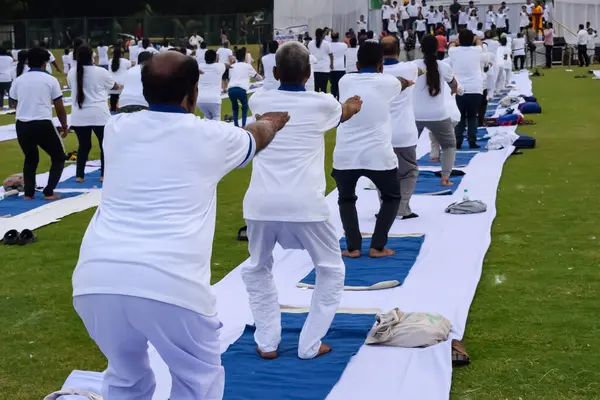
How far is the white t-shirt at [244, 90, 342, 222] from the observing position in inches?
207

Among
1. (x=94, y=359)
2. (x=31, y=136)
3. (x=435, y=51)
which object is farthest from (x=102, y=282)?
(x=31, y=136)

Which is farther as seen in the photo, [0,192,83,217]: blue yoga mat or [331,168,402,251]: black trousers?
[0,192,83,217]: blue yoga mat

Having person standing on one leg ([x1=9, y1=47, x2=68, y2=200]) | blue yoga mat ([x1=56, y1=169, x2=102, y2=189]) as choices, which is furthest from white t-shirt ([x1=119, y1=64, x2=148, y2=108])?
blue yoga mat ([x1=56, y1=169, x2=102, y2=189])

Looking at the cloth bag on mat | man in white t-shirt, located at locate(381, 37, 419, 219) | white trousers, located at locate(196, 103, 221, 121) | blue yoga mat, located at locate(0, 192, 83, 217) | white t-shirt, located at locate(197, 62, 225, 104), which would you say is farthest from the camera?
white trousers, located at locate(196, 103, 221, 121)

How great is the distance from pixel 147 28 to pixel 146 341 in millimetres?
45767

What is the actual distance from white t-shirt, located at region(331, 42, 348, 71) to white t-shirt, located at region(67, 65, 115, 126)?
11071mm

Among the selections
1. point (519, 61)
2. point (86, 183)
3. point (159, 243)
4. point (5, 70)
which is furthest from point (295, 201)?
point (519, 61)

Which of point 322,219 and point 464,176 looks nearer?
point 322,219

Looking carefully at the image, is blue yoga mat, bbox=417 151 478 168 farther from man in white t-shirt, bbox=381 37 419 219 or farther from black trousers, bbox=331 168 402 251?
black trousers, bbox=331 168 402 251

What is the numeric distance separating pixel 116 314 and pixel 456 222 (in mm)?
6310

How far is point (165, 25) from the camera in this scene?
4775 centimetres

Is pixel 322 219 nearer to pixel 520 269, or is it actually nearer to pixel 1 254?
pixel 520 269

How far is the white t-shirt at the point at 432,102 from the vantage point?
10.2 meters

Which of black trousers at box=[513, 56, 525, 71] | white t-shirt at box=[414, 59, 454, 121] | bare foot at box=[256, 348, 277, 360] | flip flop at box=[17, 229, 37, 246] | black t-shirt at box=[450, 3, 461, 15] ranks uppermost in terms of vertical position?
black t-shirt at box=[450, 3, 461, 15]
